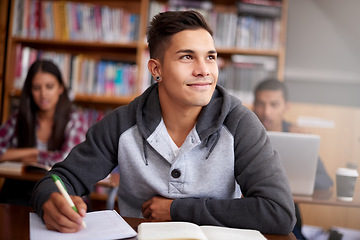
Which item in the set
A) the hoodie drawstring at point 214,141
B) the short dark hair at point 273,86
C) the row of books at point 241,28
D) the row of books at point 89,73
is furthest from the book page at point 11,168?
the row of books at point 241,28

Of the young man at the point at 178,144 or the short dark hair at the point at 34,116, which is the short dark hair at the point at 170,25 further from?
the short dark hair at the point at 34,116

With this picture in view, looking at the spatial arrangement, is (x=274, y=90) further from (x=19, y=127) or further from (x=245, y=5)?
(x=19, y=127)

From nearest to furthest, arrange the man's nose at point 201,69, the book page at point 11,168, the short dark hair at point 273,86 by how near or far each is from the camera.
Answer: the man's nose at point 201,69 → the book page at point 11,168 → the short dark hair at point 273,86

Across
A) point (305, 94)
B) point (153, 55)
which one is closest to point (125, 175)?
point (153, 55)

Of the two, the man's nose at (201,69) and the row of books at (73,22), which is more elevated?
the row of books at (73,22)

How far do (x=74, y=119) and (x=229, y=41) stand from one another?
1.37m

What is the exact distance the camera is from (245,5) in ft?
10.2

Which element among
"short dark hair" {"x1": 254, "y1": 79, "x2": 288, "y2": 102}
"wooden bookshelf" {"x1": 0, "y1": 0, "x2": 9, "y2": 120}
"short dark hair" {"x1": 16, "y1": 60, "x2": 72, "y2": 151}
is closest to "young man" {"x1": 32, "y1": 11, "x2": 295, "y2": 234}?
"short dark hair" {"x1": 16, "y1": 60, "x2": 72, "y2": 151}

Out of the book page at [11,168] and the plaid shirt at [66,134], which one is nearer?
the book page at [11,168]

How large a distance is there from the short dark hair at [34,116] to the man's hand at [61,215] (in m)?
1.68

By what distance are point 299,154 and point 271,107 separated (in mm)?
1116

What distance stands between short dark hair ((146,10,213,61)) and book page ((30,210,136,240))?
60 centimetres

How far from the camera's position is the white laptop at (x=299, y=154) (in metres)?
1.64

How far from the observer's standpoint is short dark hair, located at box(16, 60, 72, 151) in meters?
2.62
